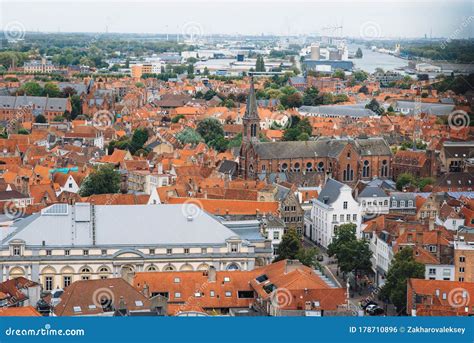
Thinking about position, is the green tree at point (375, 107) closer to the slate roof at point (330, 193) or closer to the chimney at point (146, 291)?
the slate roof at point (330, 193)

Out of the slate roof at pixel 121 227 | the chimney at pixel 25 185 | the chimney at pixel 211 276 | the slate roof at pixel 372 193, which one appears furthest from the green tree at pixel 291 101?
the chimney at pixel 211 276

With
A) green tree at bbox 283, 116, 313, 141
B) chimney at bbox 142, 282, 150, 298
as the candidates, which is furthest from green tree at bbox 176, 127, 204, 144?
chimney at bbox 142, 282, 150, 298

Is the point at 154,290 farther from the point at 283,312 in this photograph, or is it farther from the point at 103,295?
the point at 283,312

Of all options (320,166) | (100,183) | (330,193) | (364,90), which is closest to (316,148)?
(320,166)

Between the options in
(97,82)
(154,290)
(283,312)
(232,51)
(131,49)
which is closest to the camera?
(283,312)

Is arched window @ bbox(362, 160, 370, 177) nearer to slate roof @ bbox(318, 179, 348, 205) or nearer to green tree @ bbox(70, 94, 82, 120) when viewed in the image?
slate roof @ bbox(318, 179, 348, 205)


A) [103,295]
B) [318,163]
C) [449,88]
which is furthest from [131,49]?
[103,295]

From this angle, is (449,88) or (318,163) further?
(449,88)

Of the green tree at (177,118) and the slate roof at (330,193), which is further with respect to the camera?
the green tree at (177,118)
